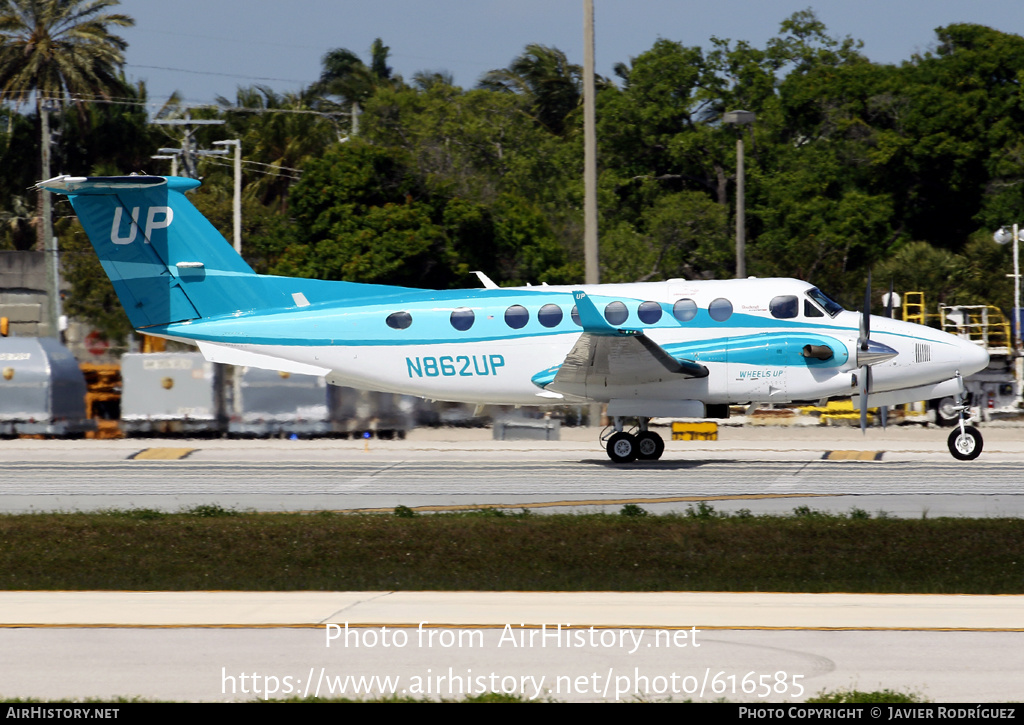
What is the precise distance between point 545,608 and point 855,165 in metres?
46.0

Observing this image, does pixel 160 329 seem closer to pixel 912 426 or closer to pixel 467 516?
pixel 467 516

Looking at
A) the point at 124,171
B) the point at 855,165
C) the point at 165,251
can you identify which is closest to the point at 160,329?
the point at 165,251

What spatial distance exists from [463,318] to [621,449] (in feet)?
12.6

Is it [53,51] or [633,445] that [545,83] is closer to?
[53,51]

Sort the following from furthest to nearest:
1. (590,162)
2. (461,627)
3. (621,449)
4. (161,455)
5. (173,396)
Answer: (590,162)
(173,396)
(161,455)
(621,449)
(461,627)

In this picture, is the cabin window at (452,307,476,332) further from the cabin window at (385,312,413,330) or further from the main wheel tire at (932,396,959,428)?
the main wheel tire at (932,396,959,428)

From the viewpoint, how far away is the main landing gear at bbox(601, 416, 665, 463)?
2142 cm

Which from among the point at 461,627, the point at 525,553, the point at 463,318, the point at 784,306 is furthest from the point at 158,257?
the point at 461,627

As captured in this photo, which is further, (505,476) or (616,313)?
(616,313)

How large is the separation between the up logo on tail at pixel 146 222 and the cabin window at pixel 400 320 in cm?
469

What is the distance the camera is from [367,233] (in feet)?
133

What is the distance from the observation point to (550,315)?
2156 cm

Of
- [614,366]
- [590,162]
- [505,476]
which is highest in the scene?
[590,162]

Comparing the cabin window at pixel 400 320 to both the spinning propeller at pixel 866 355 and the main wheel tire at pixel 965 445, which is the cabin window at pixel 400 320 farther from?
the main wheel tire at pixel 965 445
